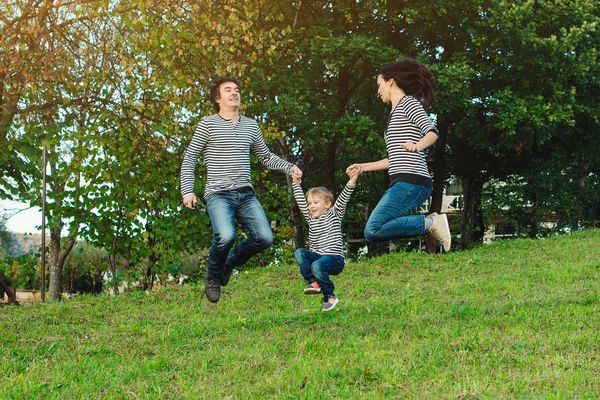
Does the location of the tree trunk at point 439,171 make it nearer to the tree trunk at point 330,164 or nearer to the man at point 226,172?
the tree trunk at point 330,164

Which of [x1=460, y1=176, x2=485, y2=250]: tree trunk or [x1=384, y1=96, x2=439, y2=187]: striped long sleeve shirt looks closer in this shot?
[x1=384, y1=96, x2=439, y2=187]: striped long sleeve shirt

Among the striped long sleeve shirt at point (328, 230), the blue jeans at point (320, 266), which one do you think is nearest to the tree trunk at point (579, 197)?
the blue jeans at point (320, 266)

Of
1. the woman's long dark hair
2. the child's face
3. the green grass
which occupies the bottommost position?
the green grass

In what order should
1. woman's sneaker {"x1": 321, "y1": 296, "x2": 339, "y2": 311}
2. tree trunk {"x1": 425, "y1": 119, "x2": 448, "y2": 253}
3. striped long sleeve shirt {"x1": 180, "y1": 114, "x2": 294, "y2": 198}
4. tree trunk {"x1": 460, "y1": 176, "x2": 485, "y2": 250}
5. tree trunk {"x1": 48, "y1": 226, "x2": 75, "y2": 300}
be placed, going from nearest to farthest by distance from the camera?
striped long sleeve shirt {"x1": 180, "y1": 114, "x2": 294, "y2": 198}, woman's sneaker {"x1": 321, "y1": 296, "x2": 339, "y2": 311}, tree trunk {"x1": 48, "y1": 226, "x2": 75, "y2": 300}, tree trunk {"x1": 425, "y1": 119, "x2": 448, "y2": 253}, tree trunk {"x1": 460, "y1": 176, "x2": 485, "y2": 250}

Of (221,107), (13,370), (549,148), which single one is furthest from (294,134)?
(13,370)

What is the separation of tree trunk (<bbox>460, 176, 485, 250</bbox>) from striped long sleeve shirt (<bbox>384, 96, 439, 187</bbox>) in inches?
813

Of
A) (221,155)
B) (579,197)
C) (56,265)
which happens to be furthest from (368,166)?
(579,197)

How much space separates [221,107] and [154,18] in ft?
19.4

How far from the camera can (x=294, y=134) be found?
20.1 meters

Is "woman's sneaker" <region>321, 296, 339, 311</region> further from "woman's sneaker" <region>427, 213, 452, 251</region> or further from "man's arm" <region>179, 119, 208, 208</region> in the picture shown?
"man's arm" <region>179, 119, 208, 208</region>

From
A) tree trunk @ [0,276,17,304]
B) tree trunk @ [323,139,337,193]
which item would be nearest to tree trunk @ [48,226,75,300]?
tree trunk @ [0,276,17,304]

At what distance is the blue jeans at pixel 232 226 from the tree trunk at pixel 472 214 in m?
20.1

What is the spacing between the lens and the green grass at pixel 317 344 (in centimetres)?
521

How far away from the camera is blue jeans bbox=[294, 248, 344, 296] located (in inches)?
297
